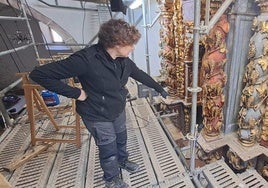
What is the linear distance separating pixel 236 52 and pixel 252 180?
2.97 ft

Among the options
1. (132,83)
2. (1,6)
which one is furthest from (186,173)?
(1,6)

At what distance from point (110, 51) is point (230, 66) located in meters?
0.98

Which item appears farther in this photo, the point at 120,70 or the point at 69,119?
the point at 69,119

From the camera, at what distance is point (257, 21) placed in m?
1.32

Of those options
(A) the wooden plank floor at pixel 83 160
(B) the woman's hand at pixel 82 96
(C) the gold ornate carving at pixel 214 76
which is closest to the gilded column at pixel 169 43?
(A) the wooden plank floor at pixel 83 160

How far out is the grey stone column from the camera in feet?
4.49

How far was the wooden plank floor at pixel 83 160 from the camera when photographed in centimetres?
135

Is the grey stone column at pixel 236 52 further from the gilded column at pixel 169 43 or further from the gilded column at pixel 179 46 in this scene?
the gilded column at pixel 169 43

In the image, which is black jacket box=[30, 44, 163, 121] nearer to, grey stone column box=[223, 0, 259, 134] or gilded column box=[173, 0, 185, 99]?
grey stone column box=[223, 0, 259, 134]

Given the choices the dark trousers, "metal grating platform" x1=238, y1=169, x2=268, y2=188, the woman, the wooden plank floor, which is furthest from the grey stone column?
the dark trousers

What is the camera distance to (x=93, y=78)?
108cm

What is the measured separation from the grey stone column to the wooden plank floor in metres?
0.61

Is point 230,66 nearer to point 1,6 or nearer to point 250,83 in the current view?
point 250,83

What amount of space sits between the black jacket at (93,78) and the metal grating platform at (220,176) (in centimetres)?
75
